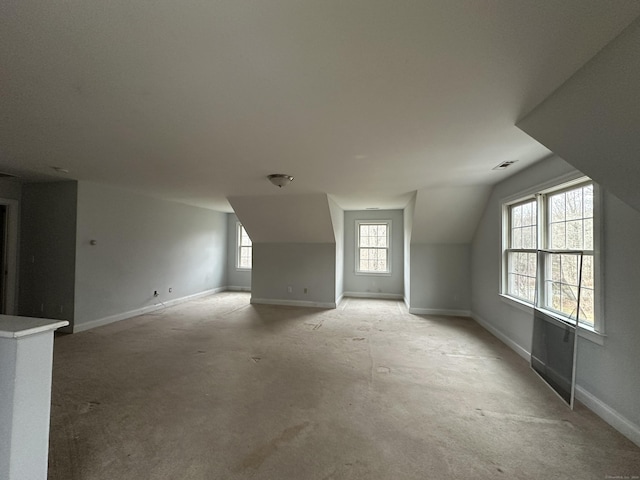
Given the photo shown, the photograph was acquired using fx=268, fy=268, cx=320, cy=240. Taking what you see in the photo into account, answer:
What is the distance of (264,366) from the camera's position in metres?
3.06

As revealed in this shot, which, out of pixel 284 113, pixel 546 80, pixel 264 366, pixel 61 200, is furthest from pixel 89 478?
pixel 61 200

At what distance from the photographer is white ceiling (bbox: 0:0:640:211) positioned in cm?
113

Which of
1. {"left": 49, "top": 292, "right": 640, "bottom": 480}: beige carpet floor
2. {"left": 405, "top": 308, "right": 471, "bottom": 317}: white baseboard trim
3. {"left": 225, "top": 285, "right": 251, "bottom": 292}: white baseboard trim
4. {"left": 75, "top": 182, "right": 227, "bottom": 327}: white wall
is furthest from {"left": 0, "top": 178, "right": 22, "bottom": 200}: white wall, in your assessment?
{"left": 405, "top": 308, "right": 471, "bottom": 317}: white baseboard trim

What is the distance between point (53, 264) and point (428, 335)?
595 cm

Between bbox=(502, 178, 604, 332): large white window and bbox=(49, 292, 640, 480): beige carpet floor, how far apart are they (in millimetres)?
836

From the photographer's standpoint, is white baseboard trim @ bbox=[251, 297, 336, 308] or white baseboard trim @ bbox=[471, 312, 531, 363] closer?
white baseboard trim @ bbox=[471, 312, 531, 363]

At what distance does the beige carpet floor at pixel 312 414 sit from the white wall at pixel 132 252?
846 millimetres

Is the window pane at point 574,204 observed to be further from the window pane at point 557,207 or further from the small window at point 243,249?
the small window at point 243,249

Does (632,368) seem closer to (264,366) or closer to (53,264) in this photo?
(264,366)

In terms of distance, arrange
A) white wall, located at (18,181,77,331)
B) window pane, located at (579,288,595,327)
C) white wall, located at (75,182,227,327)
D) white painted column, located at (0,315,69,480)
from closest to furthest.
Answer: white painted column, located at (0,315,69,480) < window pane, located at (579,288,595,327) < white wall, located at (18,181,77,331) < white wall, located at (75,182,227,327)

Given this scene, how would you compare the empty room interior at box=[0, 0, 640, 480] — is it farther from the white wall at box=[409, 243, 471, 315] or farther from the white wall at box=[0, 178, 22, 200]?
the white wall at box=[409, 243, 471, 315]

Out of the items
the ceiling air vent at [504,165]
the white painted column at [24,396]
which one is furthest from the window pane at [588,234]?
the white painted column at [24,396]

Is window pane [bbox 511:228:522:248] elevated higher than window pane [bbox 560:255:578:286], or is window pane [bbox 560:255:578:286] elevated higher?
window pane [bbox 511:228:522:248]

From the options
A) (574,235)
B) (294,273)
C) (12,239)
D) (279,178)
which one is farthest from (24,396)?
(294,273)
